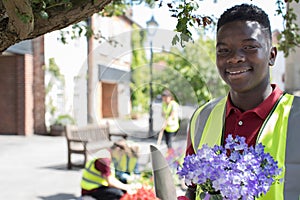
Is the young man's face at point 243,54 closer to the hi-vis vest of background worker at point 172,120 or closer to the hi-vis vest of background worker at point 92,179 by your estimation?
the hi-vis vest of background worker at point 92,179

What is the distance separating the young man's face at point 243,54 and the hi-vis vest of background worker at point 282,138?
5.2 inches

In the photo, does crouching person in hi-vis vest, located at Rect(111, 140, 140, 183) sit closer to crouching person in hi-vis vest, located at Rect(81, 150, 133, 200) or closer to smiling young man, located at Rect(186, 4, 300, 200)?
crouching person in hi-vis vest, located at Rect(81, 150, 133, 200)

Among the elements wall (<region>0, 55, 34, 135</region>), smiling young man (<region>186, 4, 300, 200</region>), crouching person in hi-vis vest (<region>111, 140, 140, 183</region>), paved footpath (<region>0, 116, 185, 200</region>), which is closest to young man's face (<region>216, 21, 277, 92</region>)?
smiling young man (<region>186, 4, 300, 200</region>)

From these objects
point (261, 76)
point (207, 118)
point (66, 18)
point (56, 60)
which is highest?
point (56, 60)

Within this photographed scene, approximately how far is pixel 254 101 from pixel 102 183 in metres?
3.14

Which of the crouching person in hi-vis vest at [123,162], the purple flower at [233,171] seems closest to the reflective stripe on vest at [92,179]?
the crouching person in hi-vis vest at [123,162]

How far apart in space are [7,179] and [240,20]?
23.0ft

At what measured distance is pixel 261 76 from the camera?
1.49m

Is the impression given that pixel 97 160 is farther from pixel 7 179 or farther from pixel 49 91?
pixel 49 91

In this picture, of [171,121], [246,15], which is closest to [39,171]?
[171,121]

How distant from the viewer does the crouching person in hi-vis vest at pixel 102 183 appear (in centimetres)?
438

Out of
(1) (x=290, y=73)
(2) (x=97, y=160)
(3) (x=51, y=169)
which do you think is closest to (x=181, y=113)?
(3) (x=51, y=169)

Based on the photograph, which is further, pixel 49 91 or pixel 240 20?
pixel 49 91

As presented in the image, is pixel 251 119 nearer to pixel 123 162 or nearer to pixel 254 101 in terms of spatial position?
pixel 254 101
